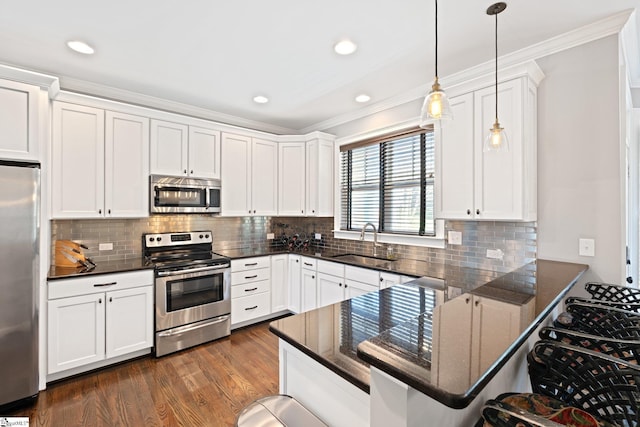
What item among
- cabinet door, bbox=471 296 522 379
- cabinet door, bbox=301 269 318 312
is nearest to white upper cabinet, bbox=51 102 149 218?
cabinet door, bbox=301 269 318 312

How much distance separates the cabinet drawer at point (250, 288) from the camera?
3593 millimetres

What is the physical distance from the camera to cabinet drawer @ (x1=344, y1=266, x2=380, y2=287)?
2.95 meters

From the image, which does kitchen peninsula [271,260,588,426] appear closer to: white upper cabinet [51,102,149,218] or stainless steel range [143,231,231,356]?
stainless steel range [143,231,231,356]

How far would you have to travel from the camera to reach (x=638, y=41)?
7.62ft

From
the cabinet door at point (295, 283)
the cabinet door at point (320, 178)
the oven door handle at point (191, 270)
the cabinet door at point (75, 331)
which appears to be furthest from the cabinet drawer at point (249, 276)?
the cabinet door at point (75, 331)

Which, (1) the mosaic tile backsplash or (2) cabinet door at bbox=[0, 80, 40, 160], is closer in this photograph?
(2) cabinet door at bbox=[0, 80, 40, 160]

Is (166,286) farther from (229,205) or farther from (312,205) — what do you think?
(312,205)

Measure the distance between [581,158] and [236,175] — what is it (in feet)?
11.3

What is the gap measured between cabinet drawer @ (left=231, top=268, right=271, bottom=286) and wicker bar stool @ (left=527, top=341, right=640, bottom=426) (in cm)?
299

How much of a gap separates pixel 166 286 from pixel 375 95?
2.98m

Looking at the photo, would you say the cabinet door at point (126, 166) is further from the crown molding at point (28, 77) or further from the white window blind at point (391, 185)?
the white window blind at point (391, 185)

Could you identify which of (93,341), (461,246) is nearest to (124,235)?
(93,341)

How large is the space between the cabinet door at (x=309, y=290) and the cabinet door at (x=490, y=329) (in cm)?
247

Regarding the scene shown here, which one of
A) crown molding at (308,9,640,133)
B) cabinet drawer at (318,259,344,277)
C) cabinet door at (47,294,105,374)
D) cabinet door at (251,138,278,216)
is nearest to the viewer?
crown molding at (308,9,640,133)
